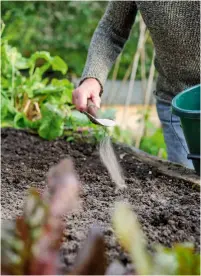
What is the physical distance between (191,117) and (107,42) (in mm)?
1077

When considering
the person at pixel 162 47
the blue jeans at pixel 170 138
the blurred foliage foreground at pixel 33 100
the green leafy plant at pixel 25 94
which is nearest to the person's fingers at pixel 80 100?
the person at pixel 162 47

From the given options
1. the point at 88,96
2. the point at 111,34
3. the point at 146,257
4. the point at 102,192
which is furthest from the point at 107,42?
the point at 146,257

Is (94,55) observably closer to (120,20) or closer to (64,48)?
(120,20)

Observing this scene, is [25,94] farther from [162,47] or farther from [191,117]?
[191,117]

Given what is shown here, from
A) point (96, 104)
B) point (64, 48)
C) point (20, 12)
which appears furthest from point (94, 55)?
point (64, 48)

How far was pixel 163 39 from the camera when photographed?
2.06 metres

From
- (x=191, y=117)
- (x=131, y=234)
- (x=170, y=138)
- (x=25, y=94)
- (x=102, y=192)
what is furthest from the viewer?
(x=25, y=94)

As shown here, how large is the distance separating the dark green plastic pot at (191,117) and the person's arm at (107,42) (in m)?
0.69

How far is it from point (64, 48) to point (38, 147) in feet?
16.9

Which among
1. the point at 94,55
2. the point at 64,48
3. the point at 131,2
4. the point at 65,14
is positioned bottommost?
the point at 64,48

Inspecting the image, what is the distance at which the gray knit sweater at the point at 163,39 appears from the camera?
1962 mm

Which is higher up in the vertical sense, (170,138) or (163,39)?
(163,39)

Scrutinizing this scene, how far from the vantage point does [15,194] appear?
1.57 meters

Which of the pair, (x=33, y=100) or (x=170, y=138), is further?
(x=33, y=100)
